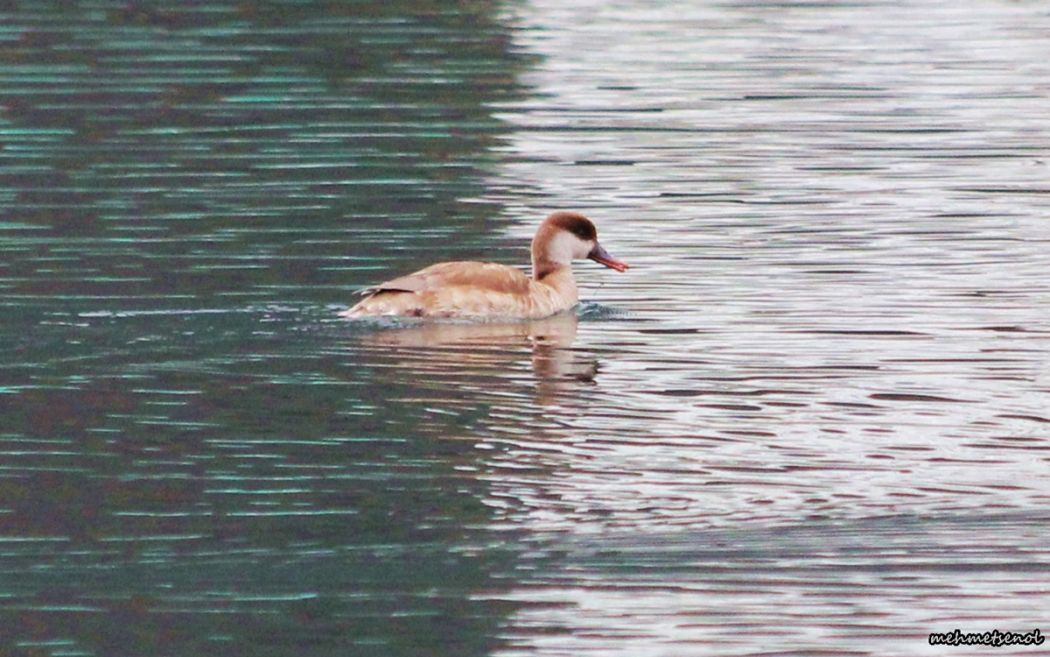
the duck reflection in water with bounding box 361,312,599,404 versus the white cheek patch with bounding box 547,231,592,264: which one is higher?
the white cheek patch with bounding box 547,231,592,264

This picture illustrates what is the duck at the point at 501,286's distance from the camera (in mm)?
15516

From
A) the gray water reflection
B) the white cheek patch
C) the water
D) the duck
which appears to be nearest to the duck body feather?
the duck

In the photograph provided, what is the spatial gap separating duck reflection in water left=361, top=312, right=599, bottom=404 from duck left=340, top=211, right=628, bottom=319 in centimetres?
9

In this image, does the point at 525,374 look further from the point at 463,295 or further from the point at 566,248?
the point at 566,248

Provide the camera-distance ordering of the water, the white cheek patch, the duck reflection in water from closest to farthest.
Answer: the water → the duck reflection in water → the white cheek patch

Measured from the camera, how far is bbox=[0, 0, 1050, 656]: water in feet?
32.6

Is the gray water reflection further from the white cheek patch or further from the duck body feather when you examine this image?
the duck body feather

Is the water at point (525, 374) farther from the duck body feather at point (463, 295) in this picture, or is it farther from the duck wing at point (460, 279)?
the duck wing at point (460, 279)

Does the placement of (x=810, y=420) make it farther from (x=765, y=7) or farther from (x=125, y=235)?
(x=765, y=7)

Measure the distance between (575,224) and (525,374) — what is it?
2.98 metres

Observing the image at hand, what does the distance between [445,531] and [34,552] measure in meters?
1.61

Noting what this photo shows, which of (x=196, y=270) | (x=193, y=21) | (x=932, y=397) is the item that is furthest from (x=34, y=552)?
(x=193, y=21)

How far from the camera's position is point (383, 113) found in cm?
2566

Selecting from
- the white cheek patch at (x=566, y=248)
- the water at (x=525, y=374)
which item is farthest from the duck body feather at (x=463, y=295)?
the white cheek patch at (x=566, y=248)
